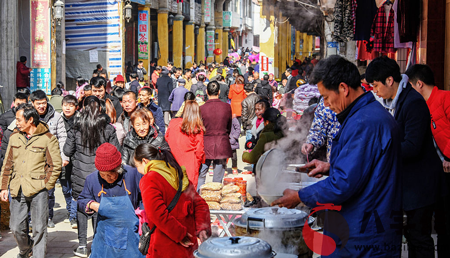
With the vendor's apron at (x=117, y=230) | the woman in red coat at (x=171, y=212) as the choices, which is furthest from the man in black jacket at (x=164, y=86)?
the woman in red coat at (x=171, y=212)

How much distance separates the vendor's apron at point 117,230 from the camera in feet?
14.1

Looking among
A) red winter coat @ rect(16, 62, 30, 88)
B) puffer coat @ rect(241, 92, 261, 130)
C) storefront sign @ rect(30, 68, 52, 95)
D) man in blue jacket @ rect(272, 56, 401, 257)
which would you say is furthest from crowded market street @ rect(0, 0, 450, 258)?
storefront sign @ rect(30, 68, 52, 95)

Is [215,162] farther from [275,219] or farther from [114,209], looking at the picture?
[275,219]

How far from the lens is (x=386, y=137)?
2.65 m

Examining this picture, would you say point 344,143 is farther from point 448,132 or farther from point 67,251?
point 67,251

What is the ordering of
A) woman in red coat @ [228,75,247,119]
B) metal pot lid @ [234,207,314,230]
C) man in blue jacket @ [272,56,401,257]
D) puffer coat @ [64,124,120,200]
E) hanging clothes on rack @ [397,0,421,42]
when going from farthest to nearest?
woman in red coat @ [228,75,247,119]
hanging clothes on rack @ [397,0,421,42]
puffer coat @ [64,124,120,200]
metal pot lid @ [234,207,314,230]
man in blue jacket @ [272,56,401,257]

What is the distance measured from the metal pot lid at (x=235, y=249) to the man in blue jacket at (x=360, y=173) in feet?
1.58

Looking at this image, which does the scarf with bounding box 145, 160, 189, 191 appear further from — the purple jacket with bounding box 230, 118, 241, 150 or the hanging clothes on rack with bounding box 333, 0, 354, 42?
the hanging clothes on rack with bounding box 333, 0, 354, 42

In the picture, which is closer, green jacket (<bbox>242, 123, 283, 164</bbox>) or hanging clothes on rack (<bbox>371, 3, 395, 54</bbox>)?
green jacket (<bbox>242, 123, 283, 164</bbox>)

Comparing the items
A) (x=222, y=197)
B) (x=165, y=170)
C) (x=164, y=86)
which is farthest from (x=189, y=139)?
(x=164, y=86)

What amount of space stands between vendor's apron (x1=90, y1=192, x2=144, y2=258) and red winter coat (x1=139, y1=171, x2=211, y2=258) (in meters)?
0.57

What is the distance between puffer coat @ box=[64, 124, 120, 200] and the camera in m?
6.12

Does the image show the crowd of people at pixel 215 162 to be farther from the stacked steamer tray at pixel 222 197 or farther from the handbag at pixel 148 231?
the stacked steamer tray at pixel 222 197

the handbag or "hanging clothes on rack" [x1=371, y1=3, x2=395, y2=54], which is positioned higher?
"hanging clothes on rack" [x1=371, y1=3, x2=395, y2=54]
